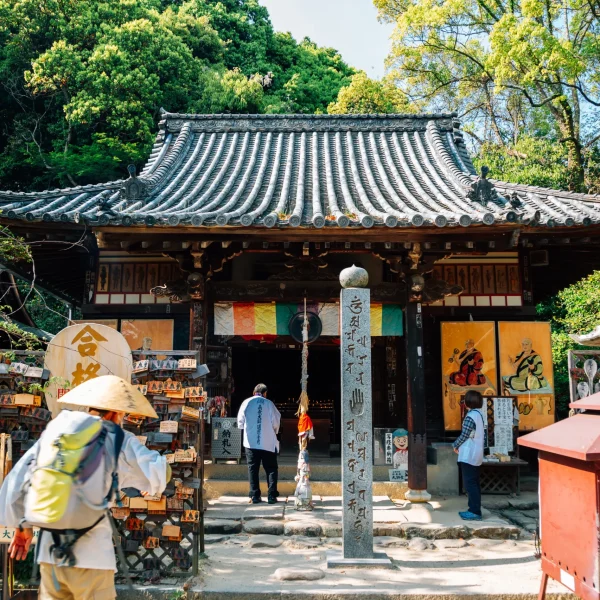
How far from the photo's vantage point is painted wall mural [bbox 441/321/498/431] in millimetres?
9945

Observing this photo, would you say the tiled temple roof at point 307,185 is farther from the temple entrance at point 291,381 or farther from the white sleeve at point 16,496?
the white sleeve at point 16,496

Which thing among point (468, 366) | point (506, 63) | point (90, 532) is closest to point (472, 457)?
point (468, 366)

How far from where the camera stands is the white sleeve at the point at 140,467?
3676mm

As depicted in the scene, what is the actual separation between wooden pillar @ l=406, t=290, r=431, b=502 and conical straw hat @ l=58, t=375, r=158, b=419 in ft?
17.9

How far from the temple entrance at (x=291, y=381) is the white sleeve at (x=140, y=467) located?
1011 cm

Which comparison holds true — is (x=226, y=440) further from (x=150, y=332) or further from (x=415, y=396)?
(x=415, y=396)

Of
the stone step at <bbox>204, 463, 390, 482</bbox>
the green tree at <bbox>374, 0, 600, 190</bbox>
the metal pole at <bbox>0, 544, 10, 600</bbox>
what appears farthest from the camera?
the green tree at <bbox>374, 0, 600, 190</bbox>

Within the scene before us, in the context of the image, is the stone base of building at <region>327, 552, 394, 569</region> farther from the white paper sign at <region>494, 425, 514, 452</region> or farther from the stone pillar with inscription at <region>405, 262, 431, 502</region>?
the white paper sign at <region>494, 425, 514, 452</region>

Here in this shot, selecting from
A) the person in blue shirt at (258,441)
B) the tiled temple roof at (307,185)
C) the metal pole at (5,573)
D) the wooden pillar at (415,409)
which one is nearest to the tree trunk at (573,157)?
the tiled temple roof at (307,185)

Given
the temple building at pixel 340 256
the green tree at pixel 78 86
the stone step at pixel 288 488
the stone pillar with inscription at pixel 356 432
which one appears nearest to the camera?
the stone pillar with inscription at pixel 356 432

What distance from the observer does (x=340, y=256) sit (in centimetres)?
1059

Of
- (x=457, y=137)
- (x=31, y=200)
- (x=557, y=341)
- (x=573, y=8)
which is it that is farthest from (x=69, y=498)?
(x=573, y=8)

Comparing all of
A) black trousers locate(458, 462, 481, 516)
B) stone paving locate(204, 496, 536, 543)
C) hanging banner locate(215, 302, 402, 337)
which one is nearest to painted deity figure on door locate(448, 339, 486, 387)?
hanging banner locate(215, 302, 402, 337)

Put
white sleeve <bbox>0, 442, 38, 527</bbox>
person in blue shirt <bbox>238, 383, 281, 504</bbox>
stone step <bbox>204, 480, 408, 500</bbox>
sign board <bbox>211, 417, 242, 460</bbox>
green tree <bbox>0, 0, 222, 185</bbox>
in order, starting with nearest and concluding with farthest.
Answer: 1. white sleeve <bbox>0, 442, 38, 527</bbox>
2. person in blue shirt <bbox>238, 383, 281, 504</bbox>
3. stone step <bbox>204, 480, 408, 500</bbox>
4. sign board <bbox>211, 417, 242, 460</bbox>
5. green tree <bbox>0, 0, 222, 185</bbox>
